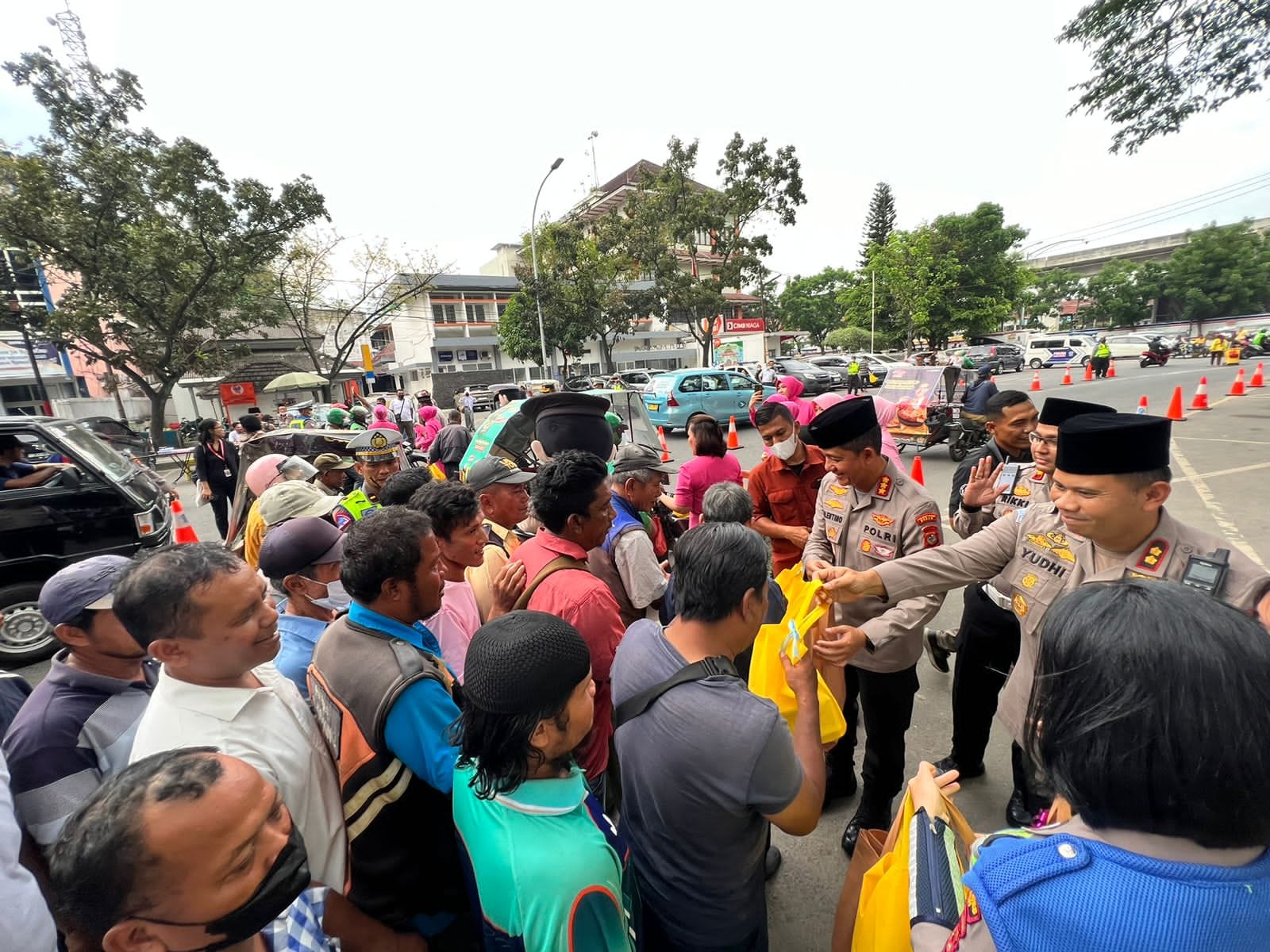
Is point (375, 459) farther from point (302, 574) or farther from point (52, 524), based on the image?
point (302, 574)

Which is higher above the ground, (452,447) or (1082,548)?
(1082,548)

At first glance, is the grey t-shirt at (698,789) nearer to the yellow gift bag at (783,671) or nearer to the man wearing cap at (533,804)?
the man wearing cap at (533,804)

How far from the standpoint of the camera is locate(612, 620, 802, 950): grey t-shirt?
1.23m

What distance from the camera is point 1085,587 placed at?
0.99m

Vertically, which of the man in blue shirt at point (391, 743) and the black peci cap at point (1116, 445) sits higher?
the black peci cap at point (1116, 445)

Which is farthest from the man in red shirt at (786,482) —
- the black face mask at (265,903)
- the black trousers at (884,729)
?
the black face mask at (265,903)

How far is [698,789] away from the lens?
4.16ft

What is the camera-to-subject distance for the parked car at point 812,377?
21547 mm

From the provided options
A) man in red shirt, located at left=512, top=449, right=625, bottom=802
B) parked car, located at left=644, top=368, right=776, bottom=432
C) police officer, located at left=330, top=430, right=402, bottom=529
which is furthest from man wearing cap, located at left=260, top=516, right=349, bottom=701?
parked car, located at left=644, top=368, right=776, bottom=432

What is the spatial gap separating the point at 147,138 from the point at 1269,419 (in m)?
25.2

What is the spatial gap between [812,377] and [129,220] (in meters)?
20.9

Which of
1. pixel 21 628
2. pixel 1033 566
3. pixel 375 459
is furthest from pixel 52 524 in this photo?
pixel 1033 566

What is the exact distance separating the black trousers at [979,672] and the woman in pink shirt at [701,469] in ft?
5.71

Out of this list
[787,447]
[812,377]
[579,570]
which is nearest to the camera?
[579,570]
